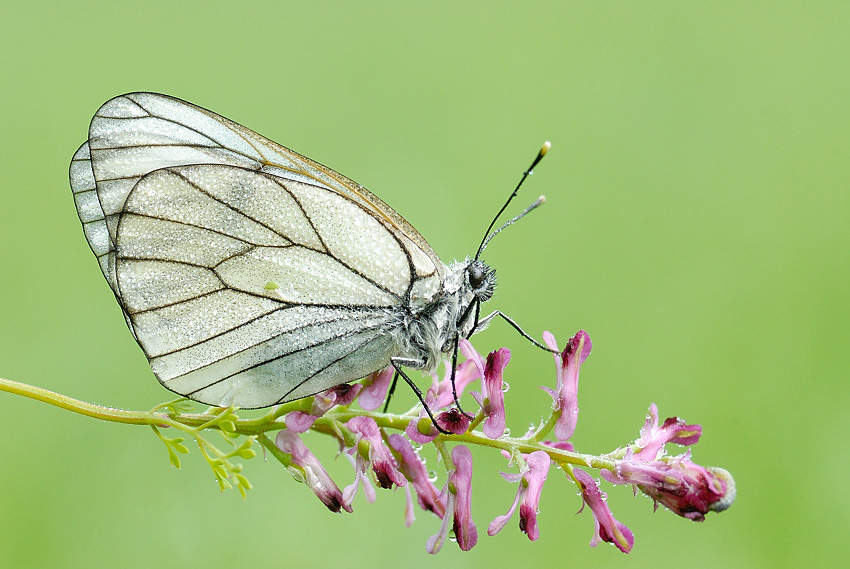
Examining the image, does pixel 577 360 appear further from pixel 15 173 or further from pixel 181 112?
pixel 15 173

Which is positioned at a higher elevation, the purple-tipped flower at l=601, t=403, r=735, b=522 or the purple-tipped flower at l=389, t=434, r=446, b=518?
the purple-tipped flower at l=601, t=403, r=735, b=522

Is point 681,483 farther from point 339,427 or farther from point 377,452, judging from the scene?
point 339,427

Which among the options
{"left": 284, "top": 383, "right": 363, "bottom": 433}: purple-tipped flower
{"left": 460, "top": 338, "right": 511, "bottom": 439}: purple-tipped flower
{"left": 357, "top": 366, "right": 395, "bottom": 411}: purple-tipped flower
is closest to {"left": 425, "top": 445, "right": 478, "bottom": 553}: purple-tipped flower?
{"left": 460, "top": 338, "right": 511, "bottom": 439}: purple-tipped flower

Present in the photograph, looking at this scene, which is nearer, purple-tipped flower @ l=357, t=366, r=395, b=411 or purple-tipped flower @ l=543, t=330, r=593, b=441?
purple-tipped flower @ l=543, t=330, r=593, b=441

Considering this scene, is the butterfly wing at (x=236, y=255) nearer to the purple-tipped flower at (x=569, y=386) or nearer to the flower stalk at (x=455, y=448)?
the flower stalk at (x=455, y=448)

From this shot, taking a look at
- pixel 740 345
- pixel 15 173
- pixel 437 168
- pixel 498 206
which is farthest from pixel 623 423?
pixel 15 173

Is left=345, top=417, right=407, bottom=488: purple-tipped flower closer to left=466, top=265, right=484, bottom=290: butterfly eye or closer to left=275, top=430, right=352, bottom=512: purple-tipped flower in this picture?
left=275, top=430, right=352, bottom=512: purple-tipped flower

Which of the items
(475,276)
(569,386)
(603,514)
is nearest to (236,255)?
(475,276)
